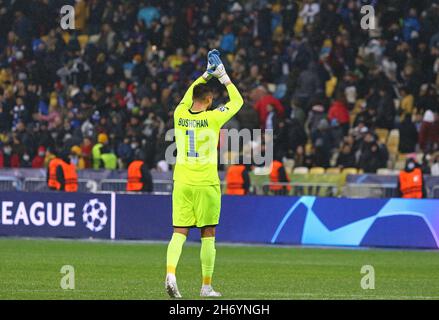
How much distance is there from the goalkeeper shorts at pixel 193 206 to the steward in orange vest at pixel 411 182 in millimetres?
12027

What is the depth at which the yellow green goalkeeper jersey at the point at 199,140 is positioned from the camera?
14242 millimetres

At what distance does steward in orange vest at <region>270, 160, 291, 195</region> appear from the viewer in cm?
2723

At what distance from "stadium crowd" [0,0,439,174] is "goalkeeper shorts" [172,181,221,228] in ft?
46.6

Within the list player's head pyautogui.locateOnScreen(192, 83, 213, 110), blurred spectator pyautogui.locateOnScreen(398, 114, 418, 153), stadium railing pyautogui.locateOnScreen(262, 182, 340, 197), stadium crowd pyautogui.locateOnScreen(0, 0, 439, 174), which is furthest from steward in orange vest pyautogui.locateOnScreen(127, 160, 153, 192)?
player's head pyautogui.locateOnScreen(192, 83, 213, 110)

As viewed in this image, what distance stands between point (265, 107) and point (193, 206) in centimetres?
1637

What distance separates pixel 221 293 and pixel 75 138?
714 inches

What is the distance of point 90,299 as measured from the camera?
13.6 metres

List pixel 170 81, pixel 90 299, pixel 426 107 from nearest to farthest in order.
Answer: pixel 90 299, pixel 426 107, pixel 170 81

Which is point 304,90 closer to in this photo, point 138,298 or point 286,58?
point 286,58

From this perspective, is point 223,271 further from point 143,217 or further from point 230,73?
point 230,73

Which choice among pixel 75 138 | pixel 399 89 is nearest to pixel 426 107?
pixel 399 89

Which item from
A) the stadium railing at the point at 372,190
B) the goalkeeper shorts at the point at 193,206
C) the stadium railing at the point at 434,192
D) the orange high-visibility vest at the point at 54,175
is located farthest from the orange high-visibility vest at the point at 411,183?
the goalkeeper shorts at the point at 193,206

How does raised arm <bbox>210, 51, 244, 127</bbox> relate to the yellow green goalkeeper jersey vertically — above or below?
above

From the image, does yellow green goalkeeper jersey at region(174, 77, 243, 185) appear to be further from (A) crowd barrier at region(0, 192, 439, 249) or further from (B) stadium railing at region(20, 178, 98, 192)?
(B) stadium railing at region(20, 178, 98, 192)
